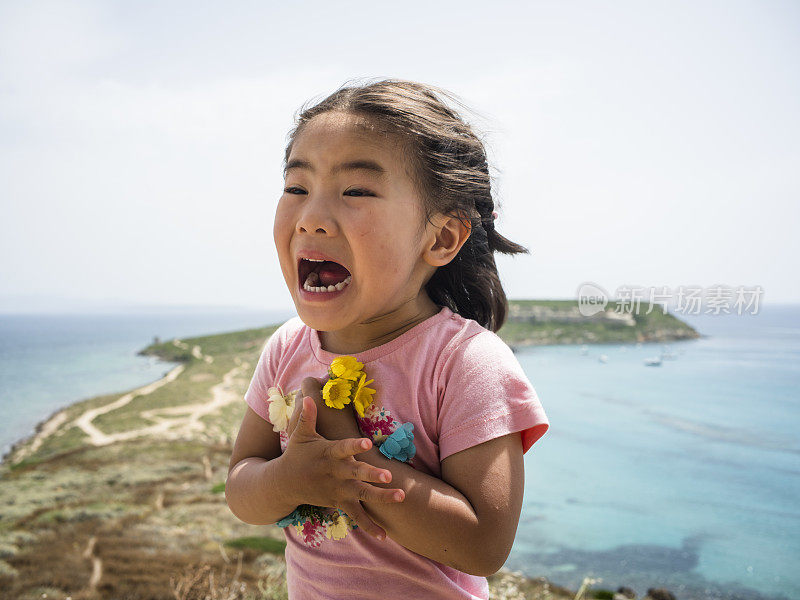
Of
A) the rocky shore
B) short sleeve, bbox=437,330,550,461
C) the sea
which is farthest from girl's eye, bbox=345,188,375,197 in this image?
the sea

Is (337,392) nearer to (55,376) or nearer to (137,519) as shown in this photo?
(137,519)

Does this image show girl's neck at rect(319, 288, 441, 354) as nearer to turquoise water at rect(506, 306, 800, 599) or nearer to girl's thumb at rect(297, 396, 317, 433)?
girl's thumb at rect(297, 396, 317, 433)

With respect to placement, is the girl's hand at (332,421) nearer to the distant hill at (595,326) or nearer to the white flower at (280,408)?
the white flower at (280,408)

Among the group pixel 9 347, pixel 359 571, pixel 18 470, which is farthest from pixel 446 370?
pixel 9 347

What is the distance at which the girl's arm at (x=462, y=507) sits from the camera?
1.03 metres

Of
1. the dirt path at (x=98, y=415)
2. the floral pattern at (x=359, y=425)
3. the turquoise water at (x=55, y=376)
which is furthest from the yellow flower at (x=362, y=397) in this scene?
the turquoise water at (x=55, y=376)

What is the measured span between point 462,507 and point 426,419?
21cm

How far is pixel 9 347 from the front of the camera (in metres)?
67.0

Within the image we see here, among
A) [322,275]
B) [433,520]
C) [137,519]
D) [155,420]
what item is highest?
[322,275]

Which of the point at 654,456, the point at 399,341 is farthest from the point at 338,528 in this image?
the point at 654,456

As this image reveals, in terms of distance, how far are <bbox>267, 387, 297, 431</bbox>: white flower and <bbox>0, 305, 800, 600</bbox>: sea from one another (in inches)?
382

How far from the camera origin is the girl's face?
119cm

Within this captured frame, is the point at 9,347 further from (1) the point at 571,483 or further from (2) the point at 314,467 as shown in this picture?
(2) the point at 314,467

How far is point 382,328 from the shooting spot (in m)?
1.35
